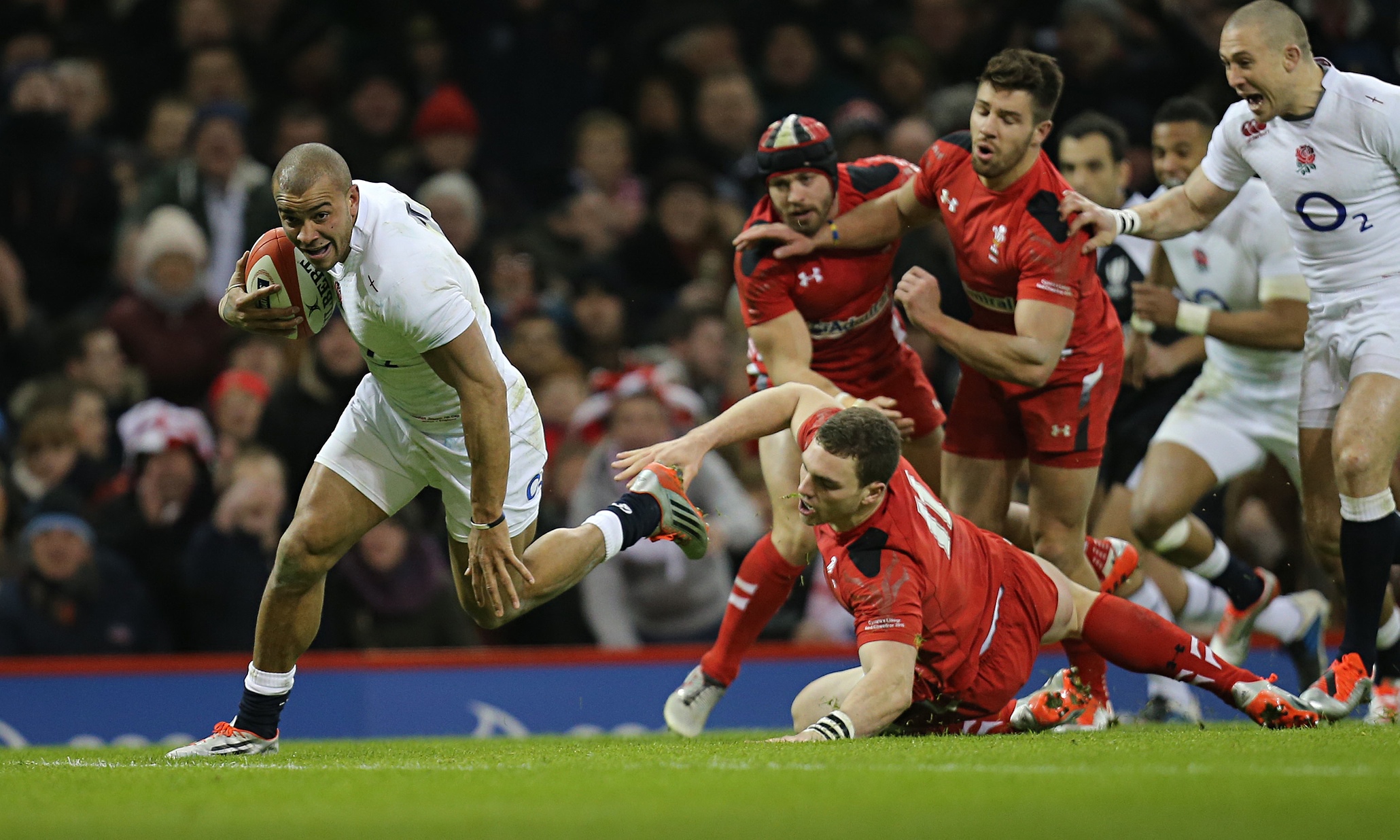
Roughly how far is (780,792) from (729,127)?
9.71 meters

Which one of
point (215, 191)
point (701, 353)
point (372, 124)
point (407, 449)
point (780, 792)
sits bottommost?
point (780, 792)

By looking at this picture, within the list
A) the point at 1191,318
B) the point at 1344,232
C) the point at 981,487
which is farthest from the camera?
the point at 1191,318

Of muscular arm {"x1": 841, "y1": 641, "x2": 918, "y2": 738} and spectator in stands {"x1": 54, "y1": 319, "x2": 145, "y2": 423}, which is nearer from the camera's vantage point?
muscular arm {"x1": 841, "y1": 641, "x2": 918, "y2": 738}

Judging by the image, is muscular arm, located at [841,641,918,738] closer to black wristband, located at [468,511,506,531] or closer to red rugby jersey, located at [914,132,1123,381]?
black wristband, located at [468,511,506,531]

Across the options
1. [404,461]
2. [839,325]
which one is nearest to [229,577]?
[404,461]

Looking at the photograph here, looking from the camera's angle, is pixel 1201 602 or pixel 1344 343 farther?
pixel 1201 602

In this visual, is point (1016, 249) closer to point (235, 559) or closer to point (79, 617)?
point (235, 559)

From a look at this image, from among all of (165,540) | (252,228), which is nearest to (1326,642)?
(165,540)

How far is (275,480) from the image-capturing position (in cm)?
1030

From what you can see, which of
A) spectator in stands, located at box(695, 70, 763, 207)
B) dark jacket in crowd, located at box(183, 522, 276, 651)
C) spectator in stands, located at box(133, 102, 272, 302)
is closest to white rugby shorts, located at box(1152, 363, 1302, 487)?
dark jacket in crowd, located at box(183, 522, 276, 651)

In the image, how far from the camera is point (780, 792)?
15.3 feet

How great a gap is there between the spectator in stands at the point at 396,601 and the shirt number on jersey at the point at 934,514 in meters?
4.69

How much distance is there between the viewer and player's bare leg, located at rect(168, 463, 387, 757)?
645 cm

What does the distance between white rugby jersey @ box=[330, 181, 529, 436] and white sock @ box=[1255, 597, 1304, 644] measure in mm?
4589
